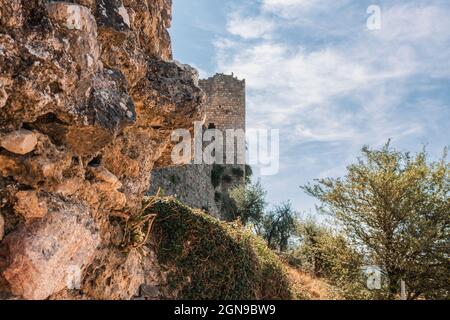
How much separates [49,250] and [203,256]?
5.42 m

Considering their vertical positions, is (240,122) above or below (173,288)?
above

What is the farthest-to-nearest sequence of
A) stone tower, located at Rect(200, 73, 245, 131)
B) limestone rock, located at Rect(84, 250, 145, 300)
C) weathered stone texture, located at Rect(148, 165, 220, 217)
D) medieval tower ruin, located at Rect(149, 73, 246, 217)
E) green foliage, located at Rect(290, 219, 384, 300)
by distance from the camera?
stone tower, located at Rect(200, 73, 245, 131)
medieval tower ruin, located at Rect(149, 73, 246, 217)
weathered stone texture, located at Rect(148, 165, 220, 217)
green foliage, located at Rect(290, 219, 384, 300)
limestone rock, located at Rect(84, 250, 145, 300)

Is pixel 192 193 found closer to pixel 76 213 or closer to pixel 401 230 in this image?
pixel 401 230

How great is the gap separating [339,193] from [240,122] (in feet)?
56.7

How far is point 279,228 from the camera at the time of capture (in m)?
25.7

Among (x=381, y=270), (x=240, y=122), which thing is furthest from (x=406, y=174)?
(x=240, y=122)

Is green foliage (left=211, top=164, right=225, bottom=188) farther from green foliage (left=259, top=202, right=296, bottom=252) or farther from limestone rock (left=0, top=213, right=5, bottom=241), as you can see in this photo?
limestone rock (left=0, top=213, right=5, bottom=241)

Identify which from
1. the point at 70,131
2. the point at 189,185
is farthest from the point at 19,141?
the point at 189,185

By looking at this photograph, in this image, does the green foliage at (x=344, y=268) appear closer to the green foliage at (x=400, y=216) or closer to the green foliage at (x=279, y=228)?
the green foliage at (x=400, y=216)

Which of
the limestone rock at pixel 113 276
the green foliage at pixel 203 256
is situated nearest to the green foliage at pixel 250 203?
the green foliage at pixel 203 256

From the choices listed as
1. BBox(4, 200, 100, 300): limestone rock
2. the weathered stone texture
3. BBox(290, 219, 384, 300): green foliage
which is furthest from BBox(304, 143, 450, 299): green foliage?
BBox(4, 200, 100, 300): limestone rock

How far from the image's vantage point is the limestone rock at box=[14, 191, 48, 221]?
2.37m

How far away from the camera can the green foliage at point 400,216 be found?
11.0 m
